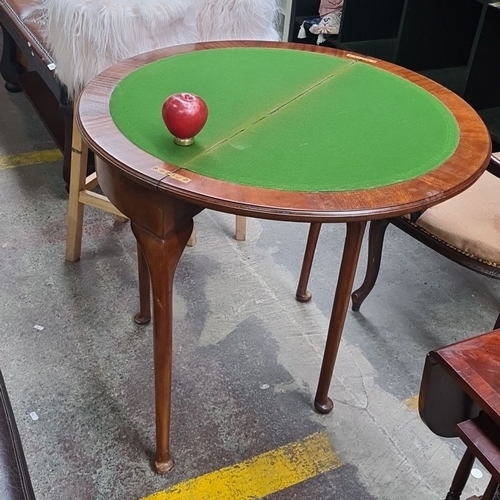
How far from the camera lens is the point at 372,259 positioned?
200 centimetres

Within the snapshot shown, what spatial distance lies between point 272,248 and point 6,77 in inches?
79.2

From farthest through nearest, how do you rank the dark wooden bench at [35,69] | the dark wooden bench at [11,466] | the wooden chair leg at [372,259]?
the dark wooden bench at [35,69], the wooden chair leg at [372,259], the dark wooden bench at [11,466]

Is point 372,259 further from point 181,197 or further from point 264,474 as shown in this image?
point 181,197

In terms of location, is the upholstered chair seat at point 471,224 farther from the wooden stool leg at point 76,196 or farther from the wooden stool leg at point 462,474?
the wooden stool leg at point 76,196

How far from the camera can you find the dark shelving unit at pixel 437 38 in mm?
2633

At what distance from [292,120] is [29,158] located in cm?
189

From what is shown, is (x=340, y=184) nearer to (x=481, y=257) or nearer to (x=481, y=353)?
(x=481, y=353)

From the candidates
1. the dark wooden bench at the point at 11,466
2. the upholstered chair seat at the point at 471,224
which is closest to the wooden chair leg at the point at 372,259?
the upholstered chair seat at the point at 471,224

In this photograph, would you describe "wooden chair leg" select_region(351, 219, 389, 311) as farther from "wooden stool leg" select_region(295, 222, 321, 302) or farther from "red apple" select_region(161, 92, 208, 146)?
"red apple" select_region(161, 92, 208, 146)

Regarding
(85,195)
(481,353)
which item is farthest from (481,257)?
(85,195)

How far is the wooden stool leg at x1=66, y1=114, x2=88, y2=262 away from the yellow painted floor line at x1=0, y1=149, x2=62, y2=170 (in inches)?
31.2

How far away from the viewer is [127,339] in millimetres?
1961

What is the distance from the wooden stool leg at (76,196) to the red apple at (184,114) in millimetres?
970

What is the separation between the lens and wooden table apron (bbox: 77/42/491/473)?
1.10 meters
